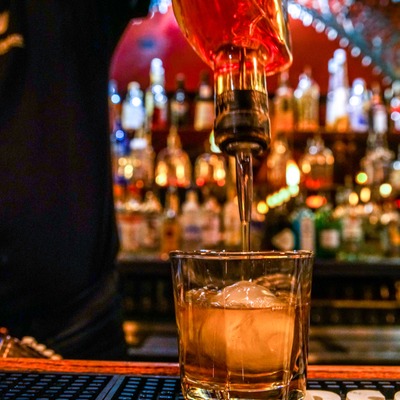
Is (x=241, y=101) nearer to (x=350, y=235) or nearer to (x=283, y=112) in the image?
(x=350, y=235)

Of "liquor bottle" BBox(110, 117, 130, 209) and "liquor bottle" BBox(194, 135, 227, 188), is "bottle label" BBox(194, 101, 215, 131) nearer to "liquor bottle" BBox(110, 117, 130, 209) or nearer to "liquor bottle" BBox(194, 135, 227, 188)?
"liquor bottle" BBox(194, 135, 227, 188)

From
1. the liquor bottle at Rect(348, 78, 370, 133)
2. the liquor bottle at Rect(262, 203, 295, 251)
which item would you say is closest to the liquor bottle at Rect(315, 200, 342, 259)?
the liquor bottle at Rect(262, 203, 295, 251)

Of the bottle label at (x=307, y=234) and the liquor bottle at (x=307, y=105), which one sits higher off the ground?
the liquor bottle at (x=307, y=105)

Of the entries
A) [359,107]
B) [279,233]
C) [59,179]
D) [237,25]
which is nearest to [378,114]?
[359,107]

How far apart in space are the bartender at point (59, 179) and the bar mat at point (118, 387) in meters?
0.33

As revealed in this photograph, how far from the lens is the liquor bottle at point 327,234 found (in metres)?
2.48

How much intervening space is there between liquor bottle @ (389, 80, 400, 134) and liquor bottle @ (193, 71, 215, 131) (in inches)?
41.3

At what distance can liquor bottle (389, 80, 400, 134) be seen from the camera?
9.84 feet

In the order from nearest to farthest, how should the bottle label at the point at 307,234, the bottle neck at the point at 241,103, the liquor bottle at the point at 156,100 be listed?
the bottle neck at the point at 241,103
the bottle label at the point at 307,234
the liquor bottle at the point at 156,100

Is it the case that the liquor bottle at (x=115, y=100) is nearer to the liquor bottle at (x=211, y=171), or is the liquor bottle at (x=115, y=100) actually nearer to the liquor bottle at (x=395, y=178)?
the liquor bottle at (x=211, y=171)

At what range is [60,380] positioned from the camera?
0.55 m

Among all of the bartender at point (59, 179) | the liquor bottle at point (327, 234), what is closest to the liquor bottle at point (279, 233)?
the liquor bottle at point (327, 234)

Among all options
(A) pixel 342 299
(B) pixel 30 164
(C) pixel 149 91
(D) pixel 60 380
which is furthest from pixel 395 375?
(C) pixel 149 91

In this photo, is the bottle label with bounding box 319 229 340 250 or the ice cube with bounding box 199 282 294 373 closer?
the ice cube with bounding box 199 282 294 373
